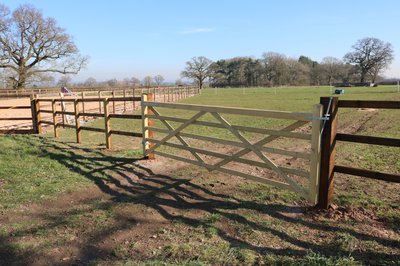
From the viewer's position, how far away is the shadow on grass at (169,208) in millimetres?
3258

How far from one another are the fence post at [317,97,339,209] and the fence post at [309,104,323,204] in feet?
0.20

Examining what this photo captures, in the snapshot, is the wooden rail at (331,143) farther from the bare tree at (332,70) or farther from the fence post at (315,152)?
the bare tree at (332,70)

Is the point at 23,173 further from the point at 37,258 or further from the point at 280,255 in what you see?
the point at 280,255

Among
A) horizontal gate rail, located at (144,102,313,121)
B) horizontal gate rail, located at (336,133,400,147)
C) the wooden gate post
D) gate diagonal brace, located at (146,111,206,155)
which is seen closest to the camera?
horizontal gate rail, located at (336,133,400,147)

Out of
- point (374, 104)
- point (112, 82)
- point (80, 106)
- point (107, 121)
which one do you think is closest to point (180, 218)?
point (374, 104)

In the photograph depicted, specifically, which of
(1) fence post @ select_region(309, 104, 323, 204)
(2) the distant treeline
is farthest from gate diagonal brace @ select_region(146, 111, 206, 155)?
(2) the distant treeline

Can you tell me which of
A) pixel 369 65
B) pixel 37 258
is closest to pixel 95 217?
pixel 37 258

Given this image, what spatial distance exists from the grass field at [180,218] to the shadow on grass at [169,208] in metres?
0.01

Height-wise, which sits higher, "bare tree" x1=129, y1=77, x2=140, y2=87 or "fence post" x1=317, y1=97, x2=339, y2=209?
"bare tree" x1=129, y1=77, x2=140, y2=87

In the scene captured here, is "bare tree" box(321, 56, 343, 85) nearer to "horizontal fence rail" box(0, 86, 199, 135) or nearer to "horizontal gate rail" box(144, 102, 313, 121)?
"horizontal fence rail" box(0, 86, 199, 135)

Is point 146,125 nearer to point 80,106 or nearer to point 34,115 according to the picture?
point 34,115

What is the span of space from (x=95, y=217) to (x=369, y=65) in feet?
310

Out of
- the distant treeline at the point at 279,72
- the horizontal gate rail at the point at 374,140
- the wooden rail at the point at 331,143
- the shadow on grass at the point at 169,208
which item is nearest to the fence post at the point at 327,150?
the wooden rail at the point at 331,143

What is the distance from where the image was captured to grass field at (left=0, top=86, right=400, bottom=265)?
320 cm
